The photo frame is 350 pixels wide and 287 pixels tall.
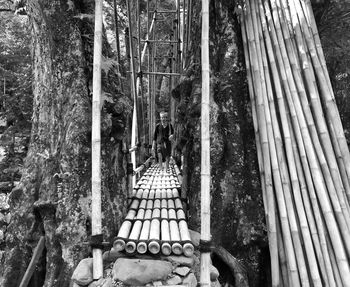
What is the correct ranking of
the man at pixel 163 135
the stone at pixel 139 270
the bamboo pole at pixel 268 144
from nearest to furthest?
1. the stone at pixel 139 270
2. the bamboo pole at pixel 268 144
3. the man at pixel 163 135

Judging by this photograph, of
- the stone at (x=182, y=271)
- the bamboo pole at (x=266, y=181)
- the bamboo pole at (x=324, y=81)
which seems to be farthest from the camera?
the bamboo pole at (x=324, y=81)

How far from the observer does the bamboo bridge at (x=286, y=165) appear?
6.63ft

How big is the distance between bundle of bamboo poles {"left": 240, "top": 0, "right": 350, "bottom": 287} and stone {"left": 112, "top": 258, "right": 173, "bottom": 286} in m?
1.12

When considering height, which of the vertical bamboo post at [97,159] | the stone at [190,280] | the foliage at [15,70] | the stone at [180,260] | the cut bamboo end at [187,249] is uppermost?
the foliage at [15,70]

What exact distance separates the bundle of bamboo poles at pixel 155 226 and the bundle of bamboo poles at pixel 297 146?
861mm

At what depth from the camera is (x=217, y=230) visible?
2.75 meters

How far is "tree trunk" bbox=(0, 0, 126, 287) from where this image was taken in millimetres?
2234

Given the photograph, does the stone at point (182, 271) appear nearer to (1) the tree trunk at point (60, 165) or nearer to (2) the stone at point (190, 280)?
(2) the stone at point (190, 280)

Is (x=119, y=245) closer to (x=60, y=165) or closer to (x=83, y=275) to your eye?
(x=83, y=275)

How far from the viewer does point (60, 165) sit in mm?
2322

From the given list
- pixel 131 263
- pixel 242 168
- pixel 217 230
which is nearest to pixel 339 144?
pixel 242 168

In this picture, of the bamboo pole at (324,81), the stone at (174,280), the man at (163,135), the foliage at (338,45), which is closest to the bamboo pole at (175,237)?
the stone at (174,280)

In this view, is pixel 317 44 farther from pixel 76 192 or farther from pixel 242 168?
pixel 76 192

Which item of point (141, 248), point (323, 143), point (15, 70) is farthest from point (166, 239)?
point (15, 70)
